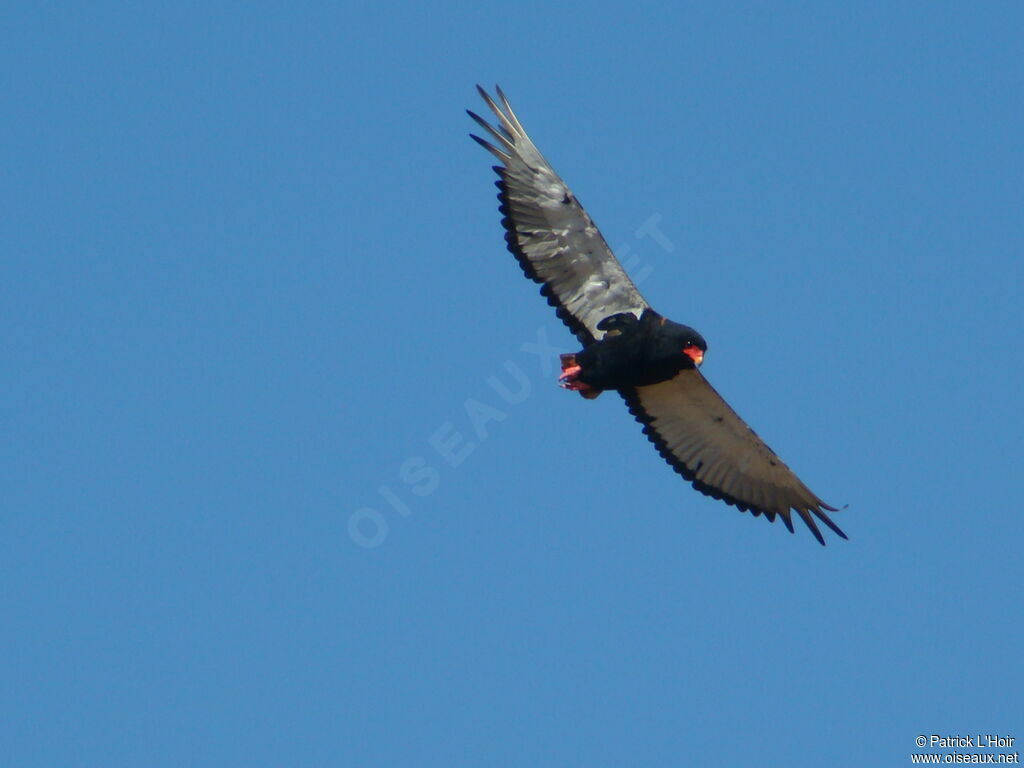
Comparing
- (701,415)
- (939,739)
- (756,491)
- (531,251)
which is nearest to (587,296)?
(531,251)

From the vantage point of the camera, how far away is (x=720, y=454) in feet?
66.5

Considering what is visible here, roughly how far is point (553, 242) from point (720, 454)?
343 centimetres

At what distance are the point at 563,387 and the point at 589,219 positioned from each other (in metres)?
1.96

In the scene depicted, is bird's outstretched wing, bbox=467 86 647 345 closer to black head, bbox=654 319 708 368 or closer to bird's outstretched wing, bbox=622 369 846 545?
black head, bbox=654 319 708 368

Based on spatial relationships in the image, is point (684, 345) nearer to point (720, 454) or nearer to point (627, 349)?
point (627, 349)

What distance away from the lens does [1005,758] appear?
59.1 ft

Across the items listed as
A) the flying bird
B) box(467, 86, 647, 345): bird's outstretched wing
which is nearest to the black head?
the flying bird

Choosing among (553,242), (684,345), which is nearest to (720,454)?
(684,345)

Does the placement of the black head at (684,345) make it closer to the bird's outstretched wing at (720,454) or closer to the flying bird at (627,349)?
the flying bird at (627,349)

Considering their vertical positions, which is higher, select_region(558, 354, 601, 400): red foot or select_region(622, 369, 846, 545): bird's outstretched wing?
select_region(622, 369, 846, 545): bird's outstretched wing

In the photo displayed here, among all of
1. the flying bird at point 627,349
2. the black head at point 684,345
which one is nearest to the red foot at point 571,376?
the flying bird at point 627,349

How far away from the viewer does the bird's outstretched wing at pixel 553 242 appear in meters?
19.1

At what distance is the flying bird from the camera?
18.9 m

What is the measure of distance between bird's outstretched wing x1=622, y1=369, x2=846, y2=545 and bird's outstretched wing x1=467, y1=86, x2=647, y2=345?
122 centimetres
